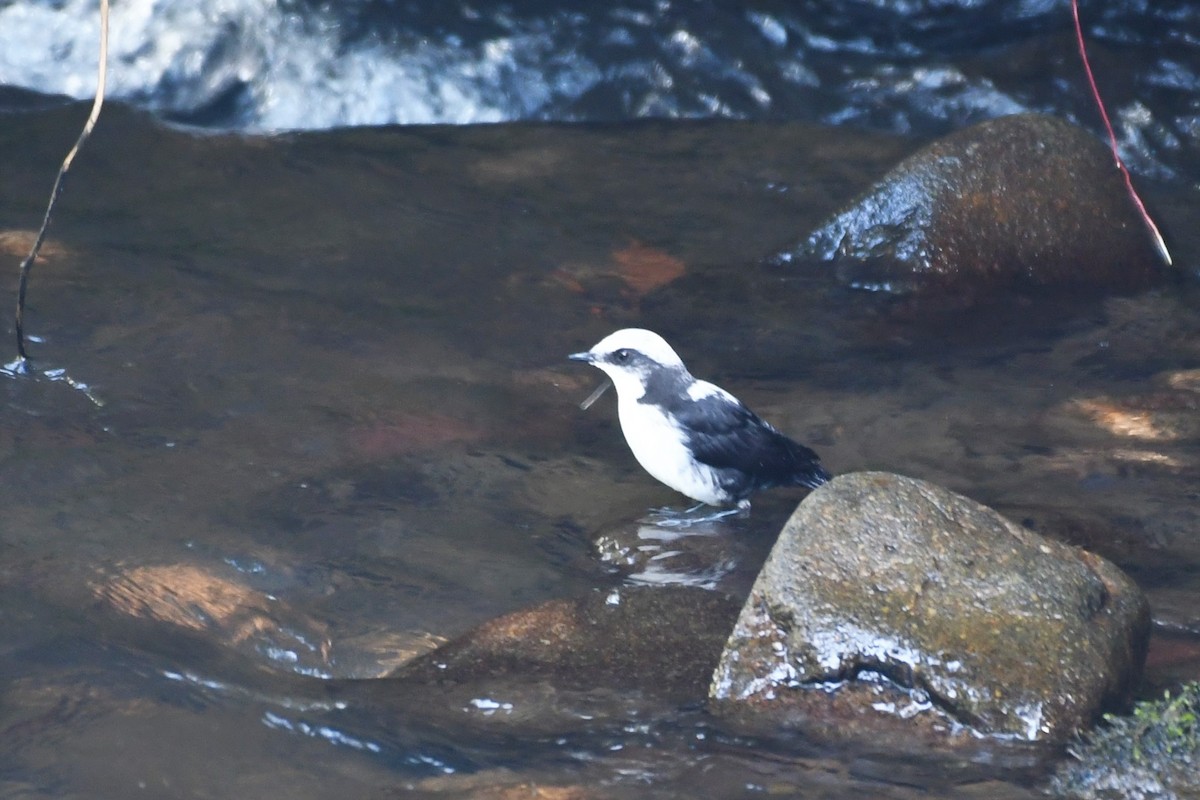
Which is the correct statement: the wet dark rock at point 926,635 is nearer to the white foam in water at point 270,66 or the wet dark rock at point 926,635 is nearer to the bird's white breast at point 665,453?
the bird's white breast at point 665,453

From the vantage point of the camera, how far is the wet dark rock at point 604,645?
455cm

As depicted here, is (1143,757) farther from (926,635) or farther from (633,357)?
(633,357)

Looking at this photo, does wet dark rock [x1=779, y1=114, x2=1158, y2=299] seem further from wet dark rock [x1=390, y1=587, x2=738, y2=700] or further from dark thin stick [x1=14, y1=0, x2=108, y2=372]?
dark thin stick [x1=14, y1=0, x2=108, y2=372]

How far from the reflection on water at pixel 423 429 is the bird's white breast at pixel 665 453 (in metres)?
0.22

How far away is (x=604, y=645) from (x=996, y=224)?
4821mm

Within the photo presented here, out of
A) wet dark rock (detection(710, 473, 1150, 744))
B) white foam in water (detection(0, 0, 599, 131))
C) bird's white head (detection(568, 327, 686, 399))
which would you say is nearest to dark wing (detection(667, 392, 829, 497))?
→ bird's white head (detection(568, 327, 686, 399))

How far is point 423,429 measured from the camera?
641 centimetres

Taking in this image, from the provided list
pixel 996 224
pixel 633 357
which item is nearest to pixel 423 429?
pixel 633 357

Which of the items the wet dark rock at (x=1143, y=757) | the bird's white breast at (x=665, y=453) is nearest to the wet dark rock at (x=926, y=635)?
the wet dark rock at (x=1143, y=757)

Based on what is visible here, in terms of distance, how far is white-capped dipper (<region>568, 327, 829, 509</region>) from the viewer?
5883 mm

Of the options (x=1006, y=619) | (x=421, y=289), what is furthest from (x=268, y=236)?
(x=1006, y=619)

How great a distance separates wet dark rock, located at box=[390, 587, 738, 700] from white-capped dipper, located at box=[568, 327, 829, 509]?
2.78 feet

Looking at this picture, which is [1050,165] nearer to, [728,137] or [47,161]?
[728,137]

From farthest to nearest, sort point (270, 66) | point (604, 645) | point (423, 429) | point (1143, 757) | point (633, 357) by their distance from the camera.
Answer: point (270, 66)
point (423, 429)
point (633, 357)
point (604, 645)
point (1143, 757)
